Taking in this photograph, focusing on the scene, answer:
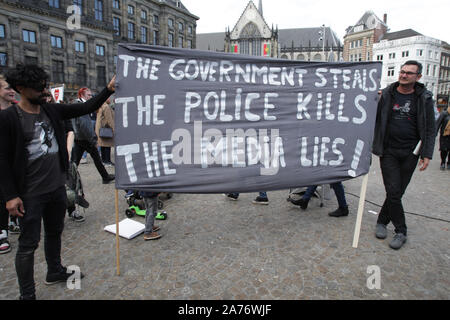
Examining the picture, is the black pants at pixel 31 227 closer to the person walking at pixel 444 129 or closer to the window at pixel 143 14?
the person walking at pixel 444 129

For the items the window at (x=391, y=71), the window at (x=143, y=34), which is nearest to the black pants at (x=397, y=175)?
the window at (x=143, y=34)

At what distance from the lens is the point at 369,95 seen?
3414mm

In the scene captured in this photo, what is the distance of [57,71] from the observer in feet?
108

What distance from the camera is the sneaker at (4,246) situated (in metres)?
3.39

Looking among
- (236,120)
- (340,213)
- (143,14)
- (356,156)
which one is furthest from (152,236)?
(143,14)

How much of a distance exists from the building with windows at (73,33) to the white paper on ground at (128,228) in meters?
29.1

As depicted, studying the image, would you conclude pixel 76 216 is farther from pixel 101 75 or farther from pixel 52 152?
pixel 101 75

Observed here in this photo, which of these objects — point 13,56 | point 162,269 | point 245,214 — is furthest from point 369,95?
point 13,56

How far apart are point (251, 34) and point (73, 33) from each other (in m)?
52.6

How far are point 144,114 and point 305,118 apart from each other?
1875 mm

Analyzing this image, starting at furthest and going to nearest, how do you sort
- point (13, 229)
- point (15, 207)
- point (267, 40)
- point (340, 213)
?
point (267, 40) → point (340, 213) → point (13, 229) → point (15, 207)

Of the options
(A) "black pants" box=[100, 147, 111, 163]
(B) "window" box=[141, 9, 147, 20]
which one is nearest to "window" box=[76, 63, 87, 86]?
(B) "window" box=[141, 9, 147, 20]
